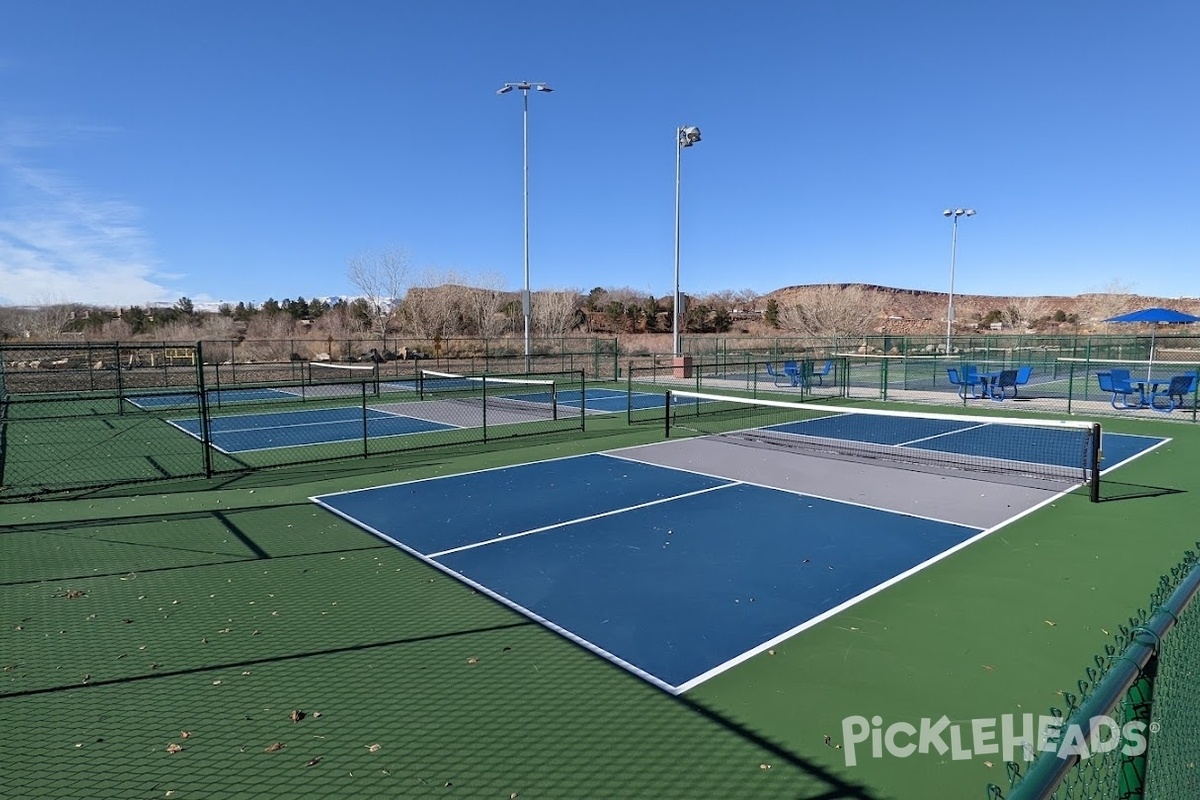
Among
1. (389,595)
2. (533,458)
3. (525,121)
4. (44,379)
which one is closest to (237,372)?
(44,379)

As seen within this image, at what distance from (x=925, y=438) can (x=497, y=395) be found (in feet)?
49.5

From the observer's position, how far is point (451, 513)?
9758mm

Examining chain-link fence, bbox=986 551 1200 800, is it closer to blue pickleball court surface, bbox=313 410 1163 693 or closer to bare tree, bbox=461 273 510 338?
blue pickleball court surface, bbox=313 410 1163 693

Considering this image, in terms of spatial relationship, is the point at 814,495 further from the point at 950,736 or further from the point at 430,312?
the point at 430,312

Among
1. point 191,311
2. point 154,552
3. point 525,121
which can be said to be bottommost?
point 154,552

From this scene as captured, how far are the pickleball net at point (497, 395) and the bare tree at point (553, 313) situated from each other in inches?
1150

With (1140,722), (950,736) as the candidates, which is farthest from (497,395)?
(1140,722)

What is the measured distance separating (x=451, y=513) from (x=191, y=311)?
6763 centimetres

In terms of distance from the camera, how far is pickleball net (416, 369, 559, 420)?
66.5 ft

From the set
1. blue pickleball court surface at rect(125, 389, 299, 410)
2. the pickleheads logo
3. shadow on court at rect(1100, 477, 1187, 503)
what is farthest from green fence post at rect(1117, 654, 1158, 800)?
blue pickleball court surface at rect(125, 389, 299, 410)

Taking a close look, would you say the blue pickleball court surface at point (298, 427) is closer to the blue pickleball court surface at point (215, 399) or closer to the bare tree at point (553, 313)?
the blue pickleball court surface at point (215, 399)

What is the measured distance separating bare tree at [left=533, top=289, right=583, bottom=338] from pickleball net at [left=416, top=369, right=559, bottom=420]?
29222mm

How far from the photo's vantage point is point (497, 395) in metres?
26.3

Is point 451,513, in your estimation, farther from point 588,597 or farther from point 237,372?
point 237,372
